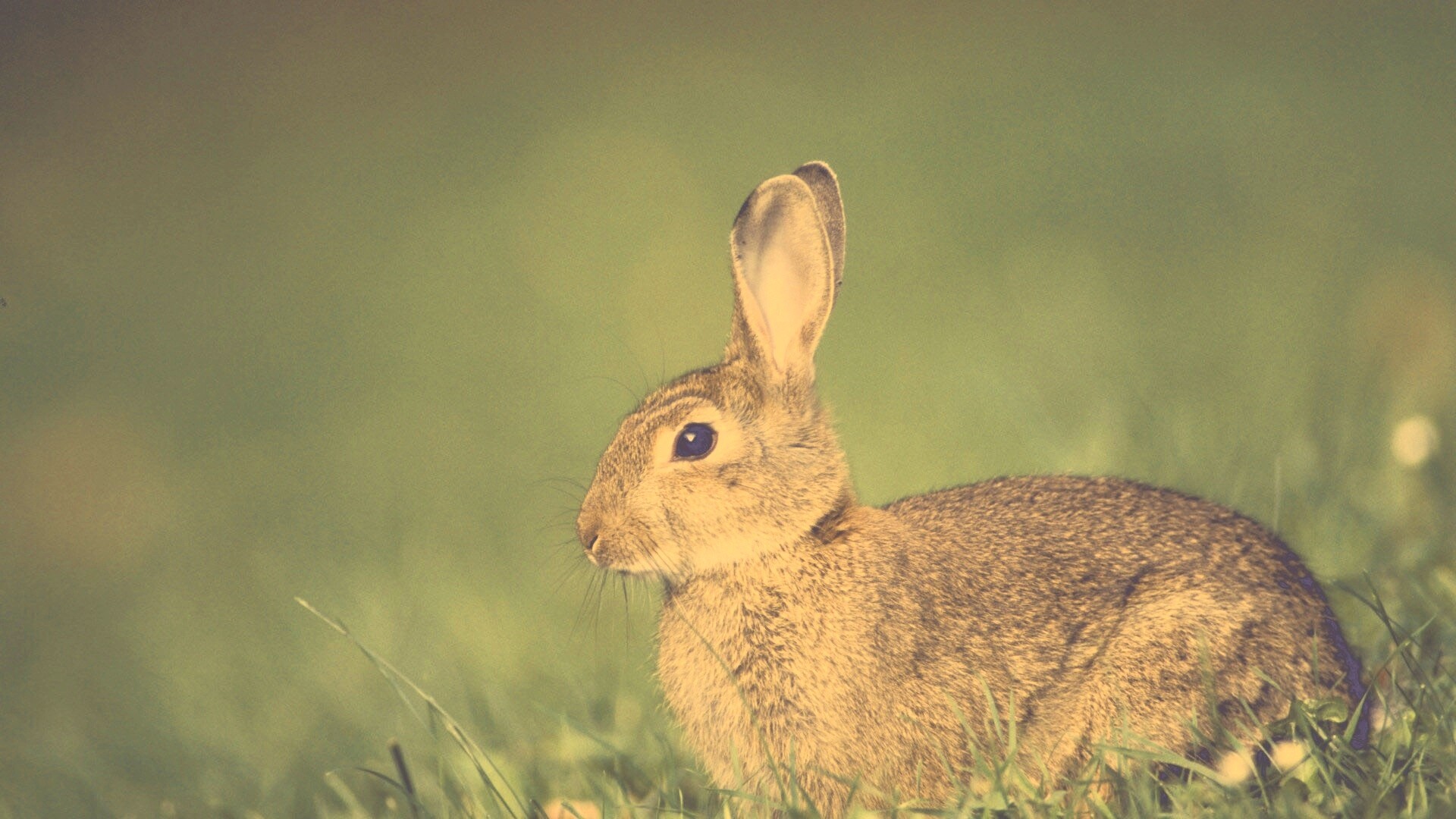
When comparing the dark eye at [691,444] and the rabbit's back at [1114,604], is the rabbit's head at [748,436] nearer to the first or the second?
the dark eye at [691,444]

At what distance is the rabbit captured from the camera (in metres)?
3.58

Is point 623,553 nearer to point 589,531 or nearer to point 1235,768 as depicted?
point 589,531

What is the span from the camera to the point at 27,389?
8.78m

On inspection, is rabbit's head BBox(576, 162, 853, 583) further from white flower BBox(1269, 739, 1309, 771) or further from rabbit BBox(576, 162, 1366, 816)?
white flower BBox(1269, 739, 1309, 771)

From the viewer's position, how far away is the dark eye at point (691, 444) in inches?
158

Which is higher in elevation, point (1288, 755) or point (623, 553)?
point (623, 553)

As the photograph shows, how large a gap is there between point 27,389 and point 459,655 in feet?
17.6

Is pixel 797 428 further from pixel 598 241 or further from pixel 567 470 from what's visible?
pixel 598 241

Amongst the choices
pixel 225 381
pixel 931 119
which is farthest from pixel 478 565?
pixel 931 119

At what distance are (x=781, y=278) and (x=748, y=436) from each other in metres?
0.54

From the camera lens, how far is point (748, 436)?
406cm

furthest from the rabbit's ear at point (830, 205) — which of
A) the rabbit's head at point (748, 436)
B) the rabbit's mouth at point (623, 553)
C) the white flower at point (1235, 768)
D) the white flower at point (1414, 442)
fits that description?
the white flower at point (1414, 442)

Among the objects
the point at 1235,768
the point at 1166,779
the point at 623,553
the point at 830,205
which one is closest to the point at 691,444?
the point at 623,553

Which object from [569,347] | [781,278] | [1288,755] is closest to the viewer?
[1288,755]
